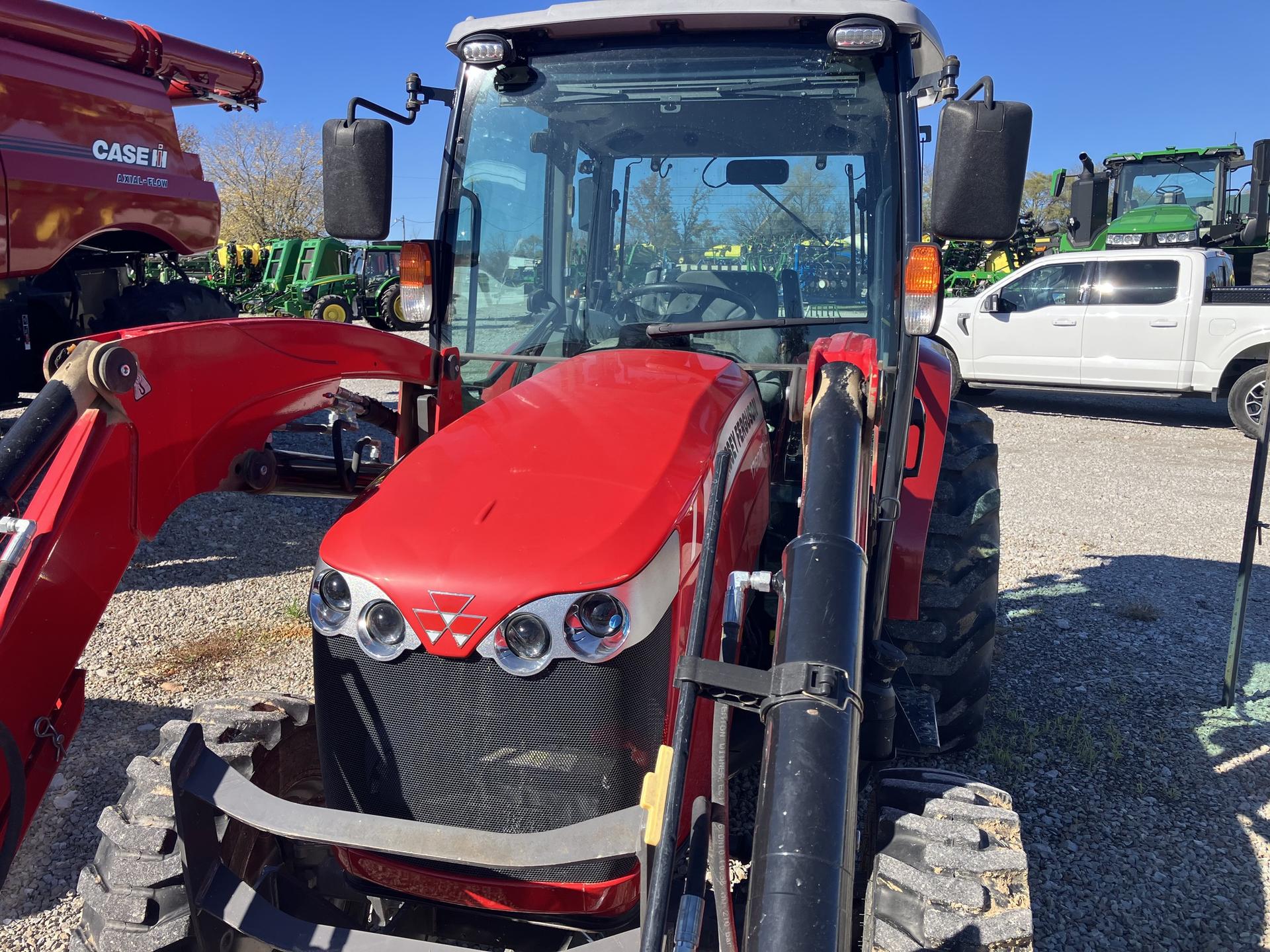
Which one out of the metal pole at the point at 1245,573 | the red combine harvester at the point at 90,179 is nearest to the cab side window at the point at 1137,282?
the metal pole at the point at 1245,573

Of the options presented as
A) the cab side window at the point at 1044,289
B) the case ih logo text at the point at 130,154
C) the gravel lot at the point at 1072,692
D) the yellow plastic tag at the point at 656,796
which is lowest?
the gravel lot at the point at 1072,692

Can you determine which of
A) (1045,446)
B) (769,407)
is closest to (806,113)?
(769,407)

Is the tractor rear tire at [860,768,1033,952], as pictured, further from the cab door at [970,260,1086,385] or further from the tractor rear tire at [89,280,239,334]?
the cab door at [970,260,1086,385]

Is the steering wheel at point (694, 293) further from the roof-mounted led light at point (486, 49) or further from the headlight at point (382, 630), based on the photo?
the headlight at point (382, 630)

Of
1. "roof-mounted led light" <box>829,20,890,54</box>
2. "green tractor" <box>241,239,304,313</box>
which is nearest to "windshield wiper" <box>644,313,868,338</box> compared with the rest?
"roof-mounted led light" <box>829,20,890,54</box>

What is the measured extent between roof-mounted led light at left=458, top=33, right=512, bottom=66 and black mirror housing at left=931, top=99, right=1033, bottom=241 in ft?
4.00

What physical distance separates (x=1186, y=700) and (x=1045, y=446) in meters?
6.25

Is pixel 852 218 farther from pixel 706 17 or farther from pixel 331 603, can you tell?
pixel 331 603

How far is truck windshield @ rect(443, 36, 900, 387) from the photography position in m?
2.73

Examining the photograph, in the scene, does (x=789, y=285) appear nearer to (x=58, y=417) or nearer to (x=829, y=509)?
(x=829, y=509)

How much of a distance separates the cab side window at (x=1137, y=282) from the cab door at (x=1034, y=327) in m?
0.24

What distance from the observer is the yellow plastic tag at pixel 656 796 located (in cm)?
151

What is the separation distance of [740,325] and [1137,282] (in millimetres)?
9732

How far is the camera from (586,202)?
315 cm
